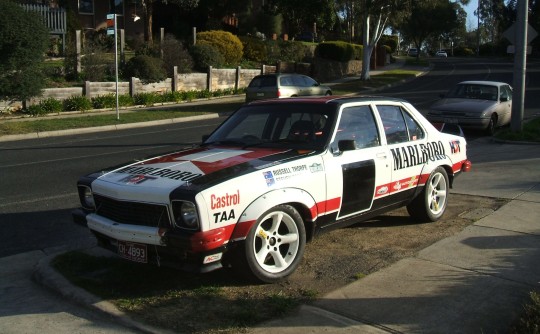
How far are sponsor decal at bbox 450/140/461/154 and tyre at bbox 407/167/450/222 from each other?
34 centimetres

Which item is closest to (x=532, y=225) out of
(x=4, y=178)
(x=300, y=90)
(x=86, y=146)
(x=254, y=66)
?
(x=4, y=178)

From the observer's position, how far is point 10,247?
6.36 m

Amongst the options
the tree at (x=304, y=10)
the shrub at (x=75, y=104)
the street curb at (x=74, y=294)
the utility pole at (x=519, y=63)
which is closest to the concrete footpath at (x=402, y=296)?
A: the street curb at (x=74, y=294)

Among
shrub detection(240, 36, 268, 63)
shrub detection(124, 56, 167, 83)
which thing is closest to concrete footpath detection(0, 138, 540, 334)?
shrub detection(124, 56, 167, 83)

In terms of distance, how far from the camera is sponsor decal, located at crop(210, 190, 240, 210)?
446 centimetres

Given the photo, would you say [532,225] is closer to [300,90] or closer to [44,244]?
[44,244]

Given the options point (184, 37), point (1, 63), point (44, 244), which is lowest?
point (44, 244)

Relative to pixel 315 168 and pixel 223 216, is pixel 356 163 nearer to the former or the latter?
pixel 315 168

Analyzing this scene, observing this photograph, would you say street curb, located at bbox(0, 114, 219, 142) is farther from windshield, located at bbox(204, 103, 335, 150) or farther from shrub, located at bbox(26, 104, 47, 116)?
windshield, located at bbox(204, 103, 335, 150)

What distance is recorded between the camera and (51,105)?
72.9 ft

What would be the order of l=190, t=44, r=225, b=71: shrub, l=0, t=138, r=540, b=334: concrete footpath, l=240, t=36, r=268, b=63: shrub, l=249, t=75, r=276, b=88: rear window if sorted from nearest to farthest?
1. l=0, t=138, r=540, b=334: concrete footpath
2. l=249, t=75, r=276, b=88: rear window
3. l=190, t=44, r=225, b=71: shrub
4. l=240, t=36, r=268, b=63: shrub

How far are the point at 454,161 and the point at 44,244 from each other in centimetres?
492

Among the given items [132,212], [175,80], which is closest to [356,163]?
[132,212]

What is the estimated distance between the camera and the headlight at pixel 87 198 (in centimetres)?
527
